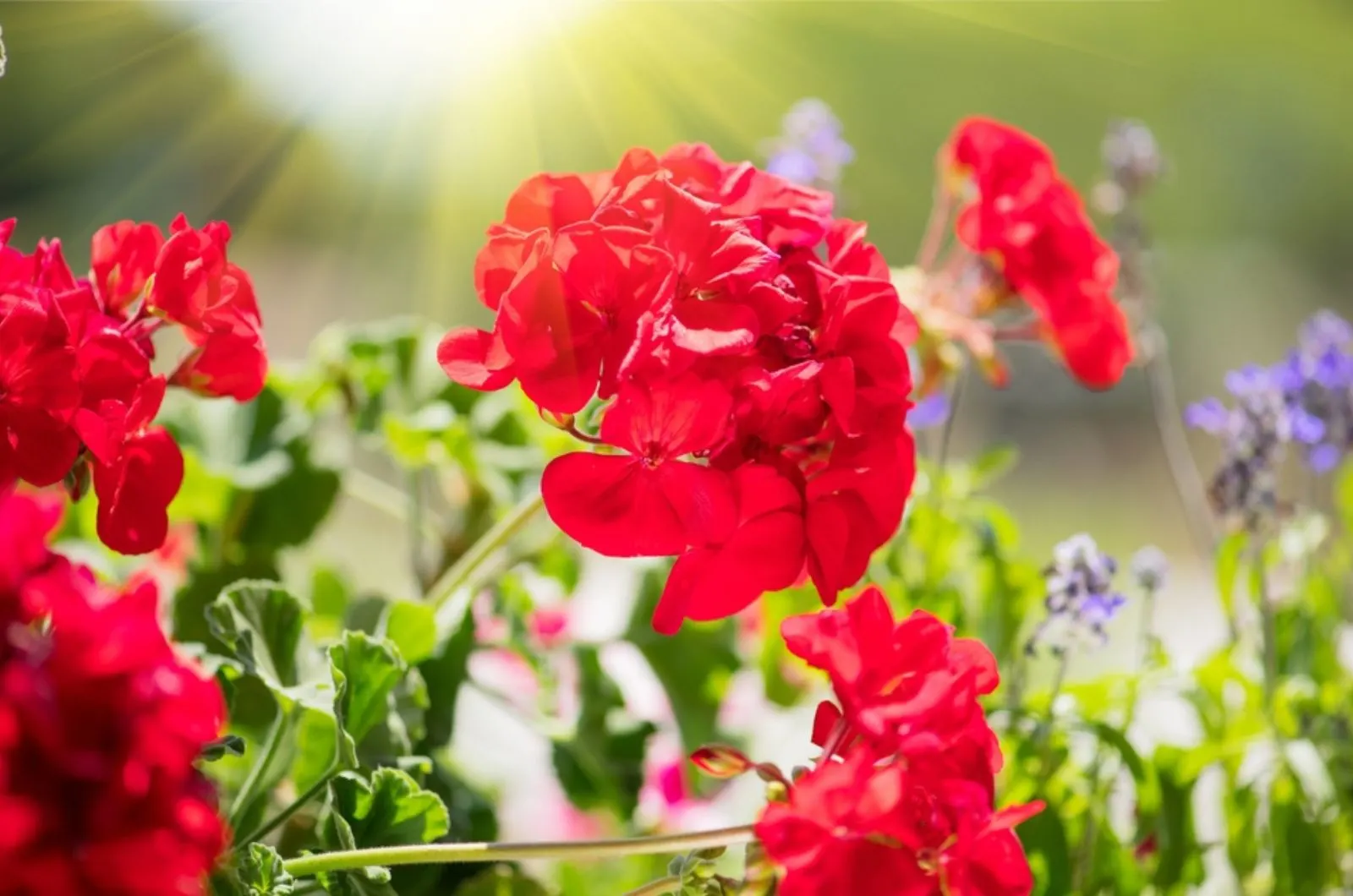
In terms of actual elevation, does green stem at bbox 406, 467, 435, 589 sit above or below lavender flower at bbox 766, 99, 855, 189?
below

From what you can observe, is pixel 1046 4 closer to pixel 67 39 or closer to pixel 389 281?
pixel 389 281

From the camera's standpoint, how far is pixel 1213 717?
1.95 ft

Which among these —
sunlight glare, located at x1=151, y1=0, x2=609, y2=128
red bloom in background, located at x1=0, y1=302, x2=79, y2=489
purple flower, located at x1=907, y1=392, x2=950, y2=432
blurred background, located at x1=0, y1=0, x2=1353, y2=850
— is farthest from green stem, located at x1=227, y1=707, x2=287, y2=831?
sunlight glare, located at x1=151, y1=0, x2=609, y2=128

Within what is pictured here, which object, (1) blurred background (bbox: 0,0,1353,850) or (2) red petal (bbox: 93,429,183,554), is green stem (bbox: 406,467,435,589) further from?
(1) blurred background (bbox: 0,0,1353,850)

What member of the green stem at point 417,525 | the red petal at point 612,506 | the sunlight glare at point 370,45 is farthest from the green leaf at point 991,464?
the sunlight glare at point 370,45

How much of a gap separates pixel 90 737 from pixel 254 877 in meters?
0.12

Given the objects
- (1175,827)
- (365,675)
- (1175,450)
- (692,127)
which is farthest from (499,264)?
(692,127)

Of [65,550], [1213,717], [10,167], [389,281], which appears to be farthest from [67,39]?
[1213,717]

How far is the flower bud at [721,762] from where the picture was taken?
0.35m

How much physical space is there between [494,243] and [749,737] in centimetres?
35

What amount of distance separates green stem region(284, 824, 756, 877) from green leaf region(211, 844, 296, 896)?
0.01m

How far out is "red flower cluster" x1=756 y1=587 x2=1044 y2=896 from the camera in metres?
0.30

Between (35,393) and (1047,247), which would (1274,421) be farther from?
(35,393)

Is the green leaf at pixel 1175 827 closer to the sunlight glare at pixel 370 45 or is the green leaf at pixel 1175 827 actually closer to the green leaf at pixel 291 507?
the green leaf at pixel 291 507
